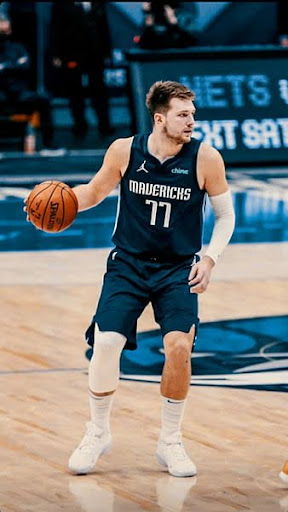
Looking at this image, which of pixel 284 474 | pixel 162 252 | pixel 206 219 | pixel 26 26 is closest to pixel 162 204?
pixel 162 252

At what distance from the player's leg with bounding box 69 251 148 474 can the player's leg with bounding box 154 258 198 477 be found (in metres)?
0.14

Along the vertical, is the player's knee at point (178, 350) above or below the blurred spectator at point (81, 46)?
below

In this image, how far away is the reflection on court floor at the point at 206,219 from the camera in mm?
12705

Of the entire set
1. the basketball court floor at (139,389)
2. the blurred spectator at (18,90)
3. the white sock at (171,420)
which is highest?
the blurred spectator at (18,90)

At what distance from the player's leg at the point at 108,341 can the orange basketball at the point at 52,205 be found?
0.29 m

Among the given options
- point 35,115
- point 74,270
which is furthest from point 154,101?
point 35,115

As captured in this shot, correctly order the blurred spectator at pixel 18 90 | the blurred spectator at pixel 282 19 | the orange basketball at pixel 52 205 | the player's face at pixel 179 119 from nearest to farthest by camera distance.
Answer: the player's face at pixel 179 119
the orange basketball at pixel 52 205
the blurred spectator at pixel 18 90
the blurred spectator at pixel 282 19

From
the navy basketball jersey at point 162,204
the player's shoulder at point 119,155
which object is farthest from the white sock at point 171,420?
the player's shoulder at point 119,155

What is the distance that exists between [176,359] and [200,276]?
1.25 ft

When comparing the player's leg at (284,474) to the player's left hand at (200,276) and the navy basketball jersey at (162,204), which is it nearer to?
the player's left hand at (200,276)

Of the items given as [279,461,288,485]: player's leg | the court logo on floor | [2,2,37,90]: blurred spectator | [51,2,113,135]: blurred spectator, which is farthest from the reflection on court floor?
[279,461,288,485]: player's leg

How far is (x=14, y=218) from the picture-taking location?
14.3 m

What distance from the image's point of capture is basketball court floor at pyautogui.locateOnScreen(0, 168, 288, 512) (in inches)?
235

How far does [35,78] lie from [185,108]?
15680 mm
